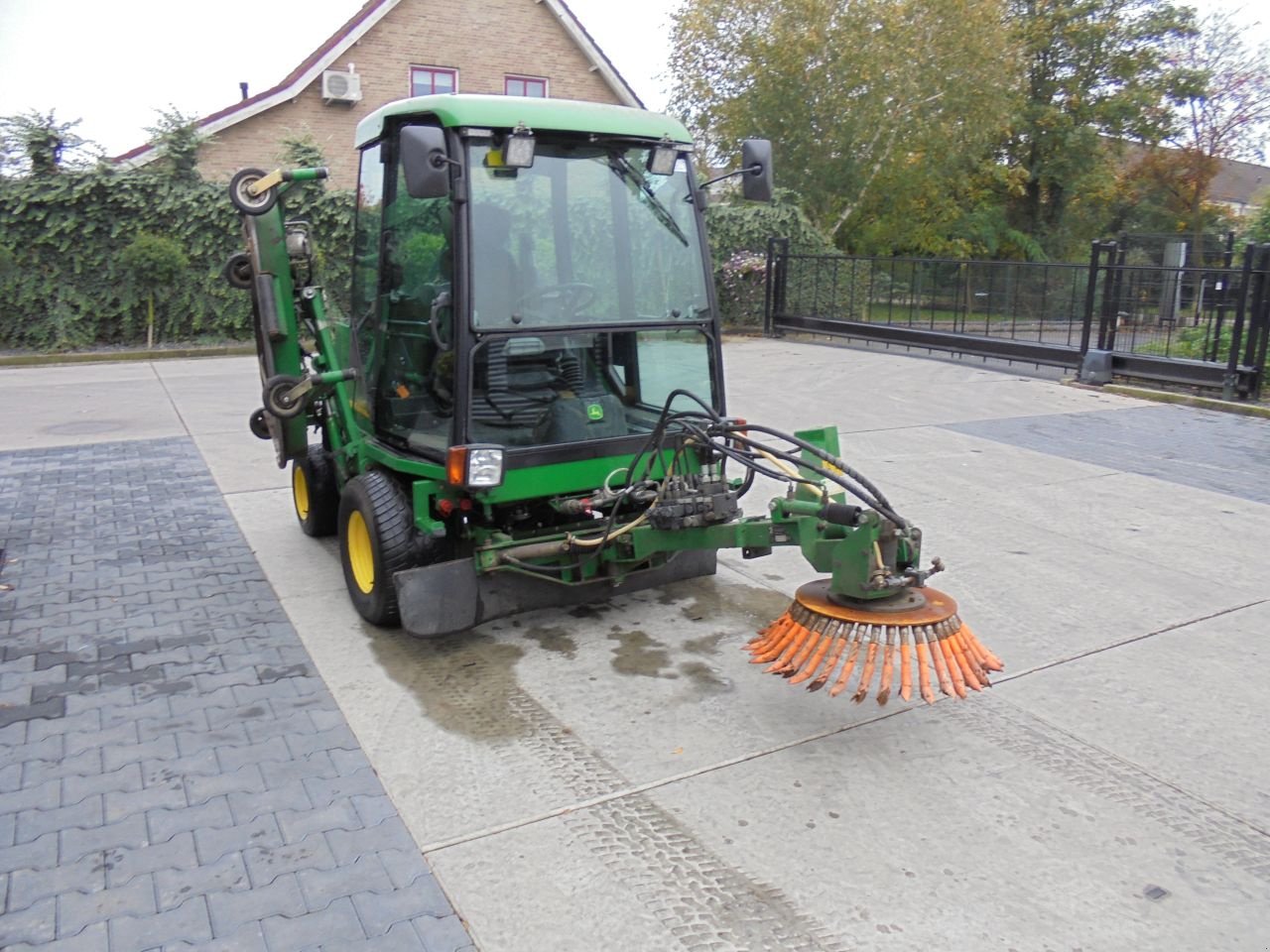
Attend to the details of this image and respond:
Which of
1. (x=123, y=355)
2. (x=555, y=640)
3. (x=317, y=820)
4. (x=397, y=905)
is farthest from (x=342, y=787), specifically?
(x=123, y=355)

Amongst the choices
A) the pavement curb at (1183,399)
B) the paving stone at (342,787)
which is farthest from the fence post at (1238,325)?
the paving stone at (342,787)

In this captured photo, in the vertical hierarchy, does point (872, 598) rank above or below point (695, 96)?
below

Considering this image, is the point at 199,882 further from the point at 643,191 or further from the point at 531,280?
the point at 643,191

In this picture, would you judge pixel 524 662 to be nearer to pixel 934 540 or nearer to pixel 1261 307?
pixel 934 540

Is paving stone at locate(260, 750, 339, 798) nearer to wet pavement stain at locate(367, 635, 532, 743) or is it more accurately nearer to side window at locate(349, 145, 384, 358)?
wet pavement stain at locate(367, 635, 532, 743)

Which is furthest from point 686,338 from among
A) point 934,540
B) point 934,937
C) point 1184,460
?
point 1184,460

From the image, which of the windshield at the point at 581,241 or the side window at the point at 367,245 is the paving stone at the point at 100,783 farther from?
the side window at the point at 367,245

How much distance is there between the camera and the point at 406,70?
23047 mm

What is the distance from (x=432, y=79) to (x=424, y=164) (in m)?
21.5

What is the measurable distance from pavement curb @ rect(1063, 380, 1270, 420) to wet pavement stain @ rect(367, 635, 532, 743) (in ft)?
31.6

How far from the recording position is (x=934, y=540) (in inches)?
245

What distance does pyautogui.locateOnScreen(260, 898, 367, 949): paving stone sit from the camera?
8.55ft

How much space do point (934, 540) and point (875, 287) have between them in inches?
465

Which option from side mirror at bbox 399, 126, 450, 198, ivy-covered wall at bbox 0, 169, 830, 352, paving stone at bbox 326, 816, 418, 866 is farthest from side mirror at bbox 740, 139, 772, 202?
ivy-covered wall at bbox 0, 169, 830, 352
